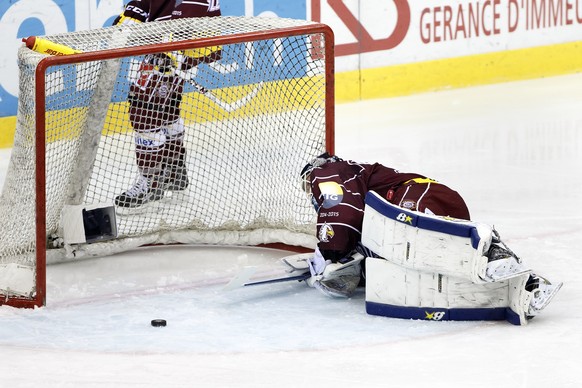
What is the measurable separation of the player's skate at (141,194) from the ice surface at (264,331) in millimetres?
203

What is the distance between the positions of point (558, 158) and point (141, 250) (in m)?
2.27

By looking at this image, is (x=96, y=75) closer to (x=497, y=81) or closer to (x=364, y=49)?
(x=364, y=49)

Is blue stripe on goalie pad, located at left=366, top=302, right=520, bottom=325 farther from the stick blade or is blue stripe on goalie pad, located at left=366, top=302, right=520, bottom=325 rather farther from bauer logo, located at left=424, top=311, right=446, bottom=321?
the stick blade

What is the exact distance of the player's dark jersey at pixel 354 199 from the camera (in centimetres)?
359

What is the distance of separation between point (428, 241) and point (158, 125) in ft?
4.86

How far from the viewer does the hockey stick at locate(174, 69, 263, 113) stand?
434 cm

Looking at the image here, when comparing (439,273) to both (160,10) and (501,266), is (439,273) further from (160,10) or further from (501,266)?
(160,10)

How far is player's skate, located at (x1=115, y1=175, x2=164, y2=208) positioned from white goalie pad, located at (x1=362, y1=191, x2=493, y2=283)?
121 cm

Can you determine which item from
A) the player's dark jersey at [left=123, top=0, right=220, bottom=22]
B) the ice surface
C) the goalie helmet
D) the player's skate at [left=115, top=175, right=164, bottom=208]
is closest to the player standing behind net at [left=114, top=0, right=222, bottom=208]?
the player's skate at [left=115, top=175, right=164, bottom=208]

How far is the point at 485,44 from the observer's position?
25.3 ft

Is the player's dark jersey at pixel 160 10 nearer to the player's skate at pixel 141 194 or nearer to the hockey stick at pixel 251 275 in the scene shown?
the player's skate at pixel 141 194

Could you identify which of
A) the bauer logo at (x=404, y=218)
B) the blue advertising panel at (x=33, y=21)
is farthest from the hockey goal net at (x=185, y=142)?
the blue advertising panel at (x=33, y=21)

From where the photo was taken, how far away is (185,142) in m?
→ 4.50

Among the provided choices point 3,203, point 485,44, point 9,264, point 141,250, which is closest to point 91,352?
point 9,264
